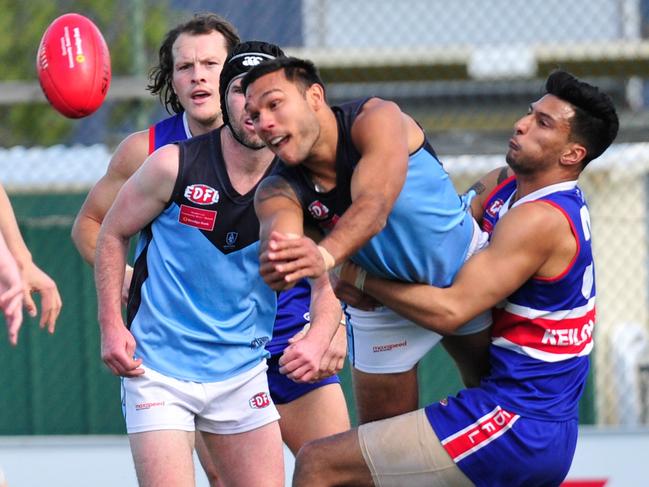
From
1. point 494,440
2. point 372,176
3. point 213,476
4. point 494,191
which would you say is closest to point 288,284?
point 372,176

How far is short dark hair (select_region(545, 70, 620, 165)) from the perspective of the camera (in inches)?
176

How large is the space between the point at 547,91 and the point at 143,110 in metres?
3.78

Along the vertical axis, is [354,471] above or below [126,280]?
below

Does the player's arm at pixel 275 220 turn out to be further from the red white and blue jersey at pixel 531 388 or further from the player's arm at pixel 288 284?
the red white and blue jersey at pixel 531 388

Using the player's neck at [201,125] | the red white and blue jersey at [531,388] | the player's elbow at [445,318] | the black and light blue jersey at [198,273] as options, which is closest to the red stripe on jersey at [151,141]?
the player's neck at [201,125]

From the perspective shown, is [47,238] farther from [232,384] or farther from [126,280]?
[232,384]

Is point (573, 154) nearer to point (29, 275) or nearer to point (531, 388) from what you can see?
point (531, 388)

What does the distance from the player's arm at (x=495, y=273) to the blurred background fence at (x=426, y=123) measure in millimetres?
2923

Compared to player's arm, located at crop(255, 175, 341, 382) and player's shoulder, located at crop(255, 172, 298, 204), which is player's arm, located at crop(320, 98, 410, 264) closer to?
player's arm, located at crop(255, 175, 341, 382)

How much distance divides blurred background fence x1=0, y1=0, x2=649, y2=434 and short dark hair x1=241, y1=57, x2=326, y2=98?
3366 mm

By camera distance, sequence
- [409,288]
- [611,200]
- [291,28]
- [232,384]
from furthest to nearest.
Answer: [291,28] → [611,200] → [232,384] → [409,288]

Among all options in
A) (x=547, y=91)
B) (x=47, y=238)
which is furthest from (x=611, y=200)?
(x=547, y=91)

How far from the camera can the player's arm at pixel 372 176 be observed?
3779 millimetres

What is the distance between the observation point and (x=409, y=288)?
4.33 meters
